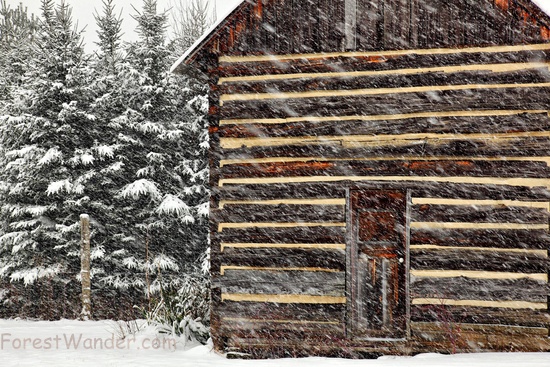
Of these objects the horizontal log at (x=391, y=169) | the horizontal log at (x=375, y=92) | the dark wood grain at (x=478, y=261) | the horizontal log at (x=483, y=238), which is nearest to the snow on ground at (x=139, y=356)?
the dark wood grain at (x=478, y=261)

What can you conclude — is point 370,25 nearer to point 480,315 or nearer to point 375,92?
point 375,92

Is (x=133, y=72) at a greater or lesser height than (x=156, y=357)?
greater

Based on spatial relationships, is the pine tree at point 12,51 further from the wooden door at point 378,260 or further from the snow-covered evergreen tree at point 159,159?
the wooden door at point 378,260

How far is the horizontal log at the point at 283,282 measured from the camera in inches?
344

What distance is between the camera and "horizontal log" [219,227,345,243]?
8.78 metres

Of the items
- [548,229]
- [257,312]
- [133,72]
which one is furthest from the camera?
[133,72]

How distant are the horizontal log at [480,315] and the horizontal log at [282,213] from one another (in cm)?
175

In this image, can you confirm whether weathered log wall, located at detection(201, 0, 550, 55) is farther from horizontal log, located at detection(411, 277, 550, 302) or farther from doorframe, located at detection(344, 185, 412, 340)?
horizontal log, located at detection(411, 277, 550, 302)

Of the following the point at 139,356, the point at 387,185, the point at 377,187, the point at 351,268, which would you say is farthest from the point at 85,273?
the point at 387,185

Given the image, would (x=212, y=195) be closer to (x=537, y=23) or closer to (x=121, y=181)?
(x=537, y=23)

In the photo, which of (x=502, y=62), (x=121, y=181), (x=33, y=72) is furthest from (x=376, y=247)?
(x=33, y=72)

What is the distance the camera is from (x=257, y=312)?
8.94 meters

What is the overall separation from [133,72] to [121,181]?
3.44m

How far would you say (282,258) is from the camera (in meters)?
8.91
